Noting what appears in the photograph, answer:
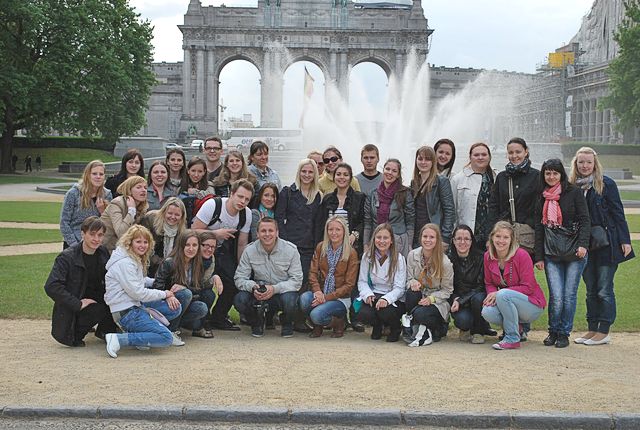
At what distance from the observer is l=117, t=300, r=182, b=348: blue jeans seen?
28.1 feet

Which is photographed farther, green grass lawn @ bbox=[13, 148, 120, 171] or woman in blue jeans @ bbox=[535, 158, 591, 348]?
green grass lawn @ bbox=[13, 148, 120, 171]

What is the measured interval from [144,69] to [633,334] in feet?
140

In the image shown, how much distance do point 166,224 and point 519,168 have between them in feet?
12.8

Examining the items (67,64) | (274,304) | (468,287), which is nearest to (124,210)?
(274,304)

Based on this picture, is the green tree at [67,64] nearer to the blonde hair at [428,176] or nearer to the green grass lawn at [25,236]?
the green grass lawn at [25,236]

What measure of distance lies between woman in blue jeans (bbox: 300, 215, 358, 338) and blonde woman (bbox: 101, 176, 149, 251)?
208 cm

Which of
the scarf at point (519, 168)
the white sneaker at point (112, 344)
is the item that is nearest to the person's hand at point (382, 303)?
the scarf at point (519, 168)

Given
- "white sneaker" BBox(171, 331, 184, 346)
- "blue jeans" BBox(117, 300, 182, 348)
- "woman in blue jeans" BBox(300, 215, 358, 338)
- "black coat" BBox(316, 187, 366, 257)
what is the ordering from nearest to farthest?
"blue jeans" BBox(117, 300, 182, 348) < "white sneaker" BBox(171, 331, 184, 346) < "woman in blue jeans" BBox(300, 215, 358, 338) < "black coat" BBox(316, 187, 366, 257)

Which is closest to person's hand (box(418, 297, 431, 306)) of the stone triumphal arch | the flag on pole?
the stone triumphal arch

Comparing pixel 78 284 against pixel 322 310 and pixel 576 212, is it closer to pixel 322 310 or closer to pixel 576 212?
pixel 322 310

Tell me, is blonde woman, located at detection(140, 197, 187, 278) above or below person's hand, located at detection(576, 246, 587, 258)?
above

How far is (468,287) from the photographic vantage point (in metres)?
9.39

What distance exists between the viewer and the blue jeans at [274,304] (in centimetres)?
948

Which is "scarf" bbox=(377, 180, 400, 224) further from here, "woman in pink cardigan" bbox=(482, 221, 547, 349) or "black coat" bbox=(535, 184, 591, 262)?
"black coat" bbox=(535, 184, 591, 262)
